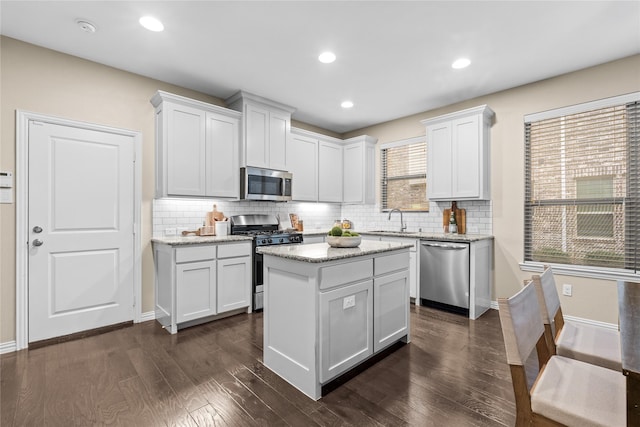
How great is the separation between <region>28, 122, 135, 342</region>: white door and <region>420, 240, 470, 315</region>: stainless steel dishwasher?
3.51 metres

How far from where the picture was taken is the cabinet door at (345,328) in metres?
2.02

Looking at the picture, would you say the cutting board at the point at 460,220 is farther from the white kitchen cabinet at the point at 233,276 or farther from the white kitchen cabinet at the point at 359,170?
the white kitchen cabinet at the point at 233,276

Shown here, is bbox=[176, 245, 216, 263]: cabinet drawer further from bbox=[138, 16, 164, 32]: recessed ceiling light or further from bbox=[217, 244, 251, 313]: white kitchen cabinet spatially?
bbox=[138, 16, 164, 32]: recessed ceiling light

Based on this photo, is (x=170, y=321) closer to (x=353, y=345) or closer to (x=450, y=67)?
(x=353, y=345)

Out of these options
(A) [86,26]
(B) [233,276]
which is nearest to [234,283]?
(B) [233,276]

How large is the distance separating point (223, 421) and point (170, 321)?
1680 mm

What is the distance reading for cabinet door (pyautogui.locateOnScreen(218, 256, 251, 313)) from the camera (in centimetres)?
347

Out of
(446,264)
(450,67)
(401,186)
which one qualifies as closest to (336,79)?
(450,67)

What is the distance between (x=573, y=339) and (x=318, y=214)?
13.7 ft

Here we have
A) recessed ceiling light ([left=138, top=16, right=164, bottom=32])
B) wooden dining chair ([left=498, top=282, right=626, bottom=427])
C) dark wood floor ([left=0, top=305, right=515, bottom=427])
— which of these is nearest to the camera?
wooden dining chair ([left=498, top=282, right=626, bottom=427])

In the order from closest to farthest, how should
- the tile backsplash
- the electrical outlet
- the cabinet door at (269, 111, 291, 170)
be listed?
the electrical outlet
the tile backsplash
the cabinet door at (269, 111, 291, 170)

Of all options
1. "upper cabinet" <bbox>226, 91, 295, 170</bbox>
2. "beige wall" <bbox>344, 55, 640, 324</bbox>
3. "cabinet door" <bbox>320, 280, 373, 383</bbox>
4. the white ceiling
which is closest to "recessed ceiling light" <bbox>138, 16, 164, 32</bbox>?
the white ceiling

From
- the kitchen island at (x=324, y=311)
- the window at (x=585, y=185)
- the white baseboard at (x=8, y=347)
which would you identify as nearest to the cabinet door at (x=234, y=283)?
the kitchen island at (x=324, y=311)

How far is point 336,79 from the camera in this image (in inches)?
143
